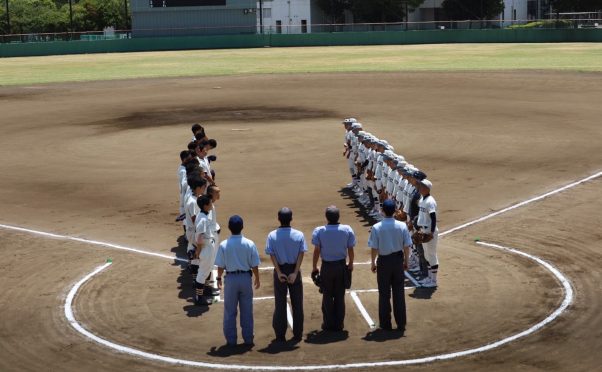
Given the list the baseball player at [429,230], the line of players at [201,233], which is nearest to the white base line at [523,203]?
the baseball player at [429,230]

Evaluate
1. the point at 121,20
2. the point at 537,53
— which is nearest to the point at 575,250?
the point at 537,53

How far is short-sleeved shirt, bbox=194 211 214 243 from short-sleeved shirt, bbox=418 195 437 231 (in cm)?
359

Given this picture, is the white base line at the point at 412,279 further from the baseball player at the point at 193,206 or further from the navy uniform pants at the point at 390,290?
the baseball player at the point at 193,206

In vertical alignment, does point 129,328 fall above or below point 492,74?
below

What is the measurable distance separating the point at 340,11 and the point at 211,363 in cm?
9949

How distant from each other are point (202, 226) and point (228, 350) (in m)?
2.36

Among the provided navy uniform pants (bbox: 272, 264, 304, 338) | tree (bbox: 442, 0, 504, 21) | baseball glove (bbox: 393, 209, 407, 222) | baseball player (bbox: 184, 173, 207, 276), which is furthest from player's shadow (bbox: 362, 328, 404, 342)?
tree (bbox: 442, 0, 504, 21)

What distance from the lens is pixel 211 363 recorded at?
36.3ft

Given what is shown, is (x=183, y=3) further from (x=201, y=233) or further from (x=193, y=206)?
(x=201, y=233)

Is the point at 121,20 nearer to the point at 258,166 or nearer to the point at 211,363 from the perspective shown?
the point at 258,166

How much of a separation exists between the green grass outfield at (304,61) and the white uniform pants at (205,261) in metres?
40.5

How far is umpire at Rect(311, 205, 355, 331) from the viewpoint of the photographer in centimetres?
1189

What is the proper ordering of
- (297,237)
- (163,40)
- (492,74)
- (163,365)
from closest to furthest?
(163,365)
(297,237)
(492,74)
(163,40)

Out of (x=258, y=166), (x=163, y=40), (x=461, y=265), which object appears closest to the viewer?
(x=461, y=265)
